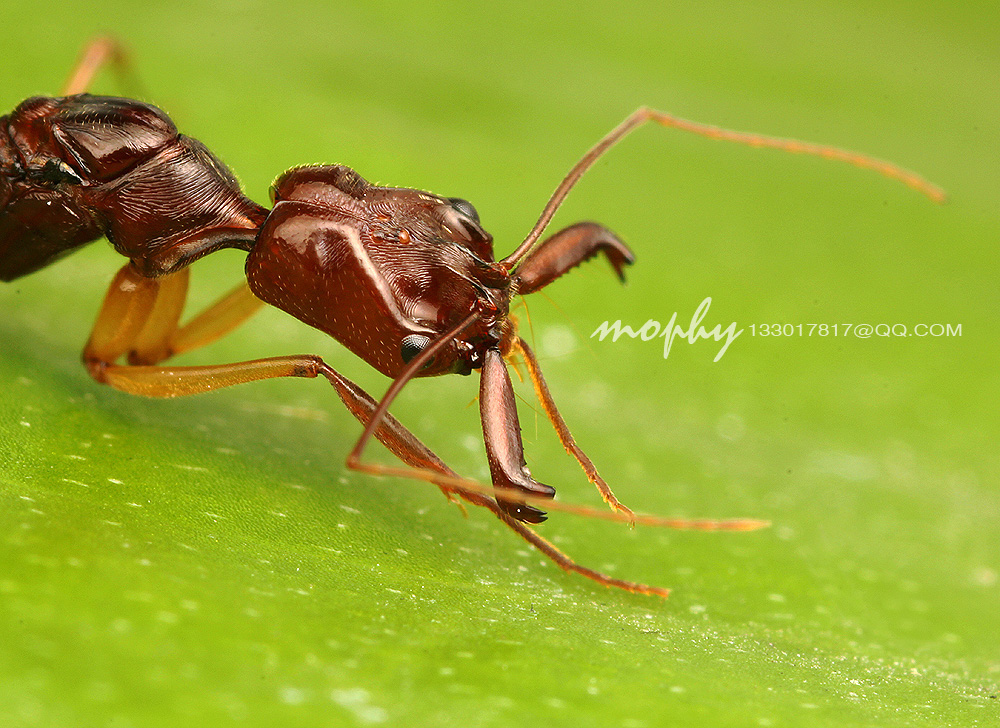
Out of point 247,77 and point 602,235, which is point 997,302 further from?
point 247,77

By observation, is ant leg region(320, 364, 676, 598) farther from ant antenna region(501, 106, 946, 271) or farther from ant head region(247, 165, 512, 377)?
ant antenna region(501, 106, 946, 271)

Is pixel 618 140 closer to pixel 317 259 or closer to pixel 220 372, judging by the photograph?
pixel 317 259

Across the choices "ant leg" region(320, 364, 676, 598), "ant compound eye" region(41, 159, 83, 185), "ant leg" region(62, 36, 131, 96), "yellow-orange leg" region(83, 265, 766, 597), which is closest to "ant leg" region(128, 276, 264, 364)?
"yellow-orange leg" region(83, 265, 766, 597)

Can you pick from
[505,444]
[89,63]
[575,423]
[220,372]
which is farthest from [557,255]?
[89,63]

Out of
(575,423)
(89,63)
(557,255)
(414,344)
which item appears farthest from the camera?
(89,63)

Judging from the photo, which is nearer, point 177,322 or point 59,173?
point 59,173

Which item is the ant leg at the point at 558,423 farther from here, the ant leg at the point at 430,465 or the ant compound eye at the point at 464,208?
the ant compound eye at the point at 464,208
